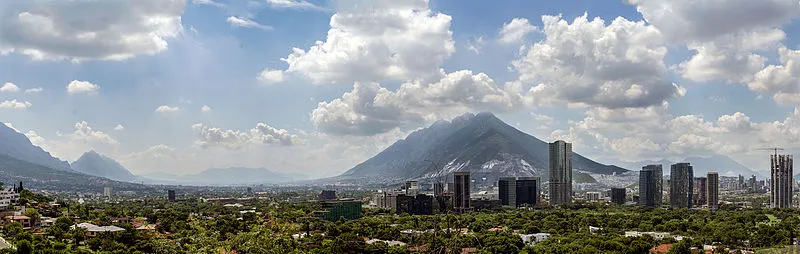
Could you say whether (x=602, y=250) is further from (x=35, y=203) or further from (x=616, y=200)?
(x=616, y=200)

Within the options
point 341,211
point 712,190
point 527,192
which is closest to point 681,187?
point 712,190

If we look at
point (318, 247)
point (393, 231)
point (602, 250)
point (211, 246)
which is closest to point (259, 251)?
point (211, 246)

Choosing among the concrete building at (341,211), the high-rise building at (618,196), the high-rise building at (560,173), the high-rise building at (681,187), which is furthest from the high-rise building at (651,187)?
the concrete building at (341,211)

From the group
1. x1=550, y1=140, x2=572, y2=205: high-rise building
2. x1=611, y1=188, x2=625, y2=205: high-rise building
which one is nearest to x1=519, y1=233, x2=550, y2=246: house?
x1=550, y1=140, x2=572, y2=205: high-rise building

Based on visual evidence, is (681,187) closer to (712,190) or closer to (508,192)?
(712,190)

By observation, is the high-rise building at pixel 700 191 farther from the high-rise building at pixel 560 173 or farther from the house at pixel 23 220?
the house at pixel 23 220

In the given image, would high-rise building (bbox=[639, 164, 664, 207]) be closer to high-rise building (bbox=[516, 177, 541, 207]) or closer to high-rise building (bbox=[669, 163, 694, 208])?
high-rise building (bbox=[669, 163, 694, 208])
